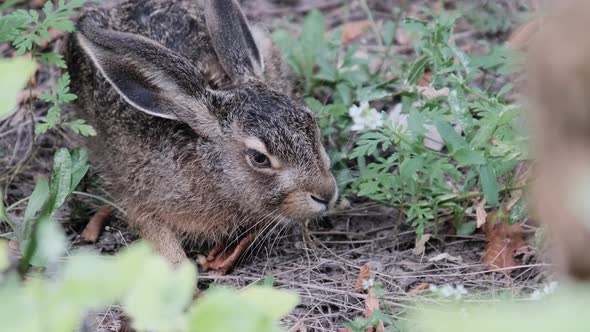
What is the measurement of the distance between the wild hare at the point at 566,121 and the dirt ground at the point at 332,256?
2.18 m

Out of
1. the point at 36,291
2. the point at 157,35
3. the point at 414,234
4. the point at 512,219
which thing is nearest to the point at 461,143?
the point at 512,219

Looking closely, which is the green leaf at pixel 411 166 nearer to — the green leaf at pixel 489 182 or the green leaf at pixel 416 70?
the green leaf at pixel 489 182

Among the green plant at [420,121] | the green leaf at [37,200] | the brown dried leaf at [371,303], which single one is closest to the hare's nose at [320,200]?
the green plant at [420,121]

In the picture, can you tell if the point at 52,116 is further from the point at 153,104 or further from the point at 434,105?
the point at 434,105

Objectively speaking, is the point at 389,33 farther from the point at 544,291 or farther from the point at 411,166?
the point at 544,291

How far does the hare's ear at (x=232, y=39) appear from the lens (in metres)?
5.49

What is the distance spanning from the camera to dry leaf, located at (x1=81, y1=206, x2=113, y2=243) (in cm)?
557

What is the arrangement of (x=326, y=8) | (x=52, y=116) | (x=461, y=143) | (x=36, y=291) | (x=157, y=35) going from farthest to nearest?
(x=326, y=8) → (x=157, y=35) → (x=52, y=116) → (x=461, y=143) → (x=36, y=291)

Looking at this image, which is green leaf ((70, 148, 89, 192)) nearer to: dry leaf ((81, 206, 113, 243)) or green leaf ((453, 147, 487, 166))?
dry leaf ((81, 206, 113, 243))

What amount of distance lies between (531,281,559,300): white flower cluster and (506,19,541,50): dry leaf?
2008 millimetres

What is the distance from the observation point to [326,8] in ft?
25.0

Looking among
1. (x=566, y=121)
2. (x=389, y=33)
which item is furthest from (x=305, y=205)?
(x=566, y=121)

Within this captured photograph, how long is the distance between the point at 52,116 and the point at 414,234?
2.32 meters

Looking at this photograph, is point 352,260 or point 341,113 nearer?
point 352,260
